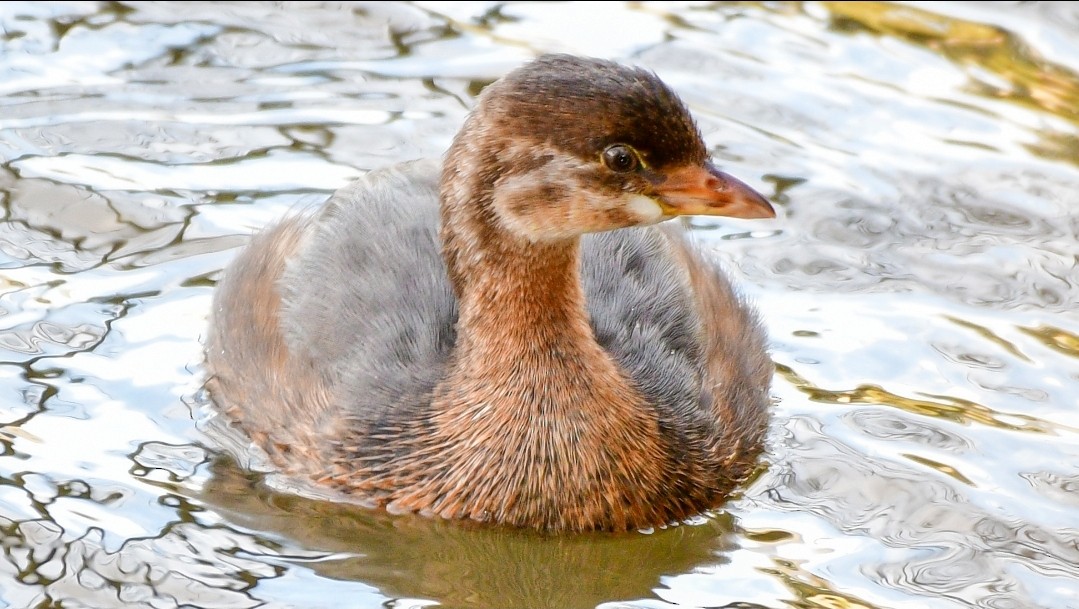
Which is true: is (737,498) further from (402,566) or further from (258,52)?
(258,52)

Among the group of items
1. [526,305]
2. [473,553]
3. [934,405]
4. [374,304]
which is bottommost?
[473,553]

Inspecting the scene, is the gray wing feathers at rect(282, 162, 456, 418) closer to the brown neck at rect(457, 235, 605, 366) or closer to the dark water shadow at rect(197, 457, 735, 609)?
the brown neck at rect(457, 235, 605, 366)

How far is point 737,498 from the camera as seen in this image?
7.15 meters

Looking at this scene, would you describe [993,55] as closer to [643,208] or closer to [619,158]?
[643,208]

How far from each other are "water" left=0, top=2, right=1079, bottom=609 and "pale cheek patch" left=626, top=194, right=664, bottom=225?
4.11 feet

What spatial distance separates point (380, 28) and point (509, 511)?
470 centimetres

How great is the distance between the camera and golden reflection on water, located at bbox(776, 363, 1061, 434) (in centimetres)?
763

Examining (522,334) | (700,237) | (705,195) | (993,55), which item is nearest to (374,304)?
(522,334)

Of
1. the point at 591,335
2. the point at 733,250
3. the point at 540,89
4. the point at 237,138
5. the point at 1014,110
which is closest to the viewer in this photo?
the point at 540,89

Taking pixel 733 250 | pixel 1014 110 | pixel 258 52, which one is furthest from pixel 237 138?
pixel 1014 110

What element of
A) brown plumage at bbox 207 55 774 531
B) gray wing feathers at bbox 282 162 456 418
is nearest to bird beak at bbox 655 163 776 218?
brown plumage at bbox 207 55 774 531

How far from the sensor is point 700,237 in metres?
9.01

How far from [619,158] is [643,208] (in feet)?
0.75

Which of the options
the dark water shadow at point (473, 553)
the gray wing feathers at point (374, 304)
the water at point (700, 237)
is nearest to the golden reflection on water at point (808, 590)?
the water at point (700, 237)
